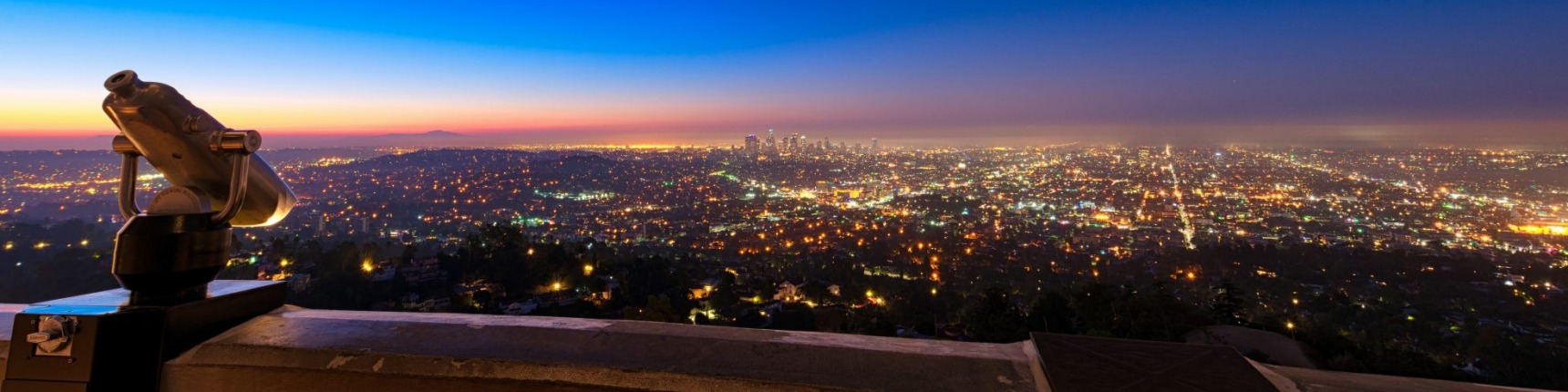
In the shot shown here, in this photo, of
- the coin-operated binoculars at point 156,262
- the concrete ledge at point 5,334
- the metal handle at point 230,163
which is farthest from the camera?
the metal handle at point 230,163

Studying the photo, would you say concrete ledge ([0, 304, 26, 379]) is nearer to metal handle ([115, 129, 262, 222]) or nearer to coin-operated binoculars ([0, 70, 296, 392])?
coin-operated binoculars ([0, 70, 296, 392])

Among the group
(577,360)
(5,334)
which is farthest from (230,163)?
(577,360)

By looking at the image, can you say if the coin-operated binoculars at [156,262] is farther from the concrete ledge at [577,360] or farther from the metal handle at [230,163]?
the concrete ledge at [577,360]

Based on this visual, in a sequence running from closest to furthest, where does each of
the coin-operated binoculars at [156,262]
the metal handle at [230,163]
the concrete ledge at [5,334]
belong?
the coin-operated binoculars at [156,262] → the concrete ledge at [5,334] → the metal handle at [230,163]

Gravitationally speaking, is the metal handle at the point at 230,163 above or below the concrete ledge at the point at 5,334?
above

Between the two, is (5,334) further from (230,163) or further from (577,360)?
(577,360)

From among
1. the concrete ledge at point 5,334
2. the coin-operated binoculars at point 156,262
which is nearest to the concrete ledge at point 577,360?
the coin-operated binoculars at point 156,262

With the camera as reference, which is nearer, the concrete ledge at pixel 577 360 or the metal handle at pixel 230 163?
the concrete ledge at pixel 577 360

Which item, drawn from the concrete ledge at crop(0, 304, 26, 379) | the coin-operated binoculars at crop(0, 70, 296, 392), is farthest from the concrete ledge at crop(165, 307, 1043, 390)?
the concrete ledge at crop(0, 304, 26, 379)
